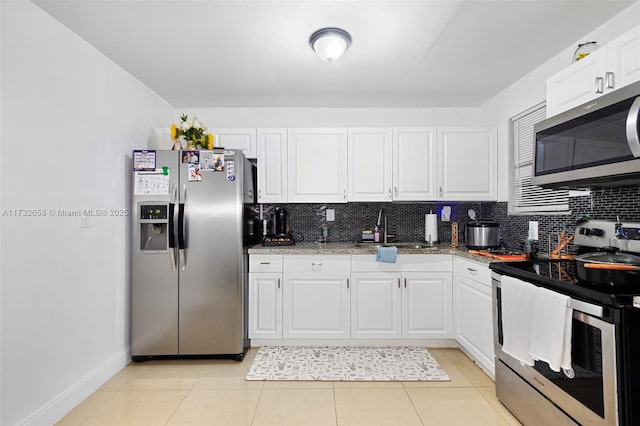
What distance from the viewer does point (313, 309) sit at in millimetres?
3051

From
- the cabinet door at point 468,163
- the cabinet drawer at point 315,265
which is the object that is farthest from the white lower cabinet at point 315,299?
the cabinet door at point 468,163

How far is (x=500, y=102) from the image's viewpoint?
329 centimetres

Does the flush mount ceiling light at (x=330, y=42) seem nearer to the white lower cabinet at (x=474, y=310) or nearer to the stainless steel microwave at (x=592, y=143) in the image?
the stainless steel microwave at (x=592, y=143)

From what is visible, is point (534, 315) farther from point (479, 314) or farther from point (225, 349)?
point (225, 349)

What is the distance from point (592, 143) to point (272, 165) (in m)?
2.48

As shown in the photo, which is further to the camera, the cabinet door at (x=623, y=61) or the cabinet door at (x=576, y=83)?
the cabinet door at (x=576, y=83)

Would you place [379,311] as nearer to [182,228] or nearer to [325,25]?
[182,228]

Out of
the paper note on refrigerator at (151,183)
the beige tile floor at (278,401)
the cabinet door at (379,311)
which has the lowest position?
the beige tile floor at (278,401)

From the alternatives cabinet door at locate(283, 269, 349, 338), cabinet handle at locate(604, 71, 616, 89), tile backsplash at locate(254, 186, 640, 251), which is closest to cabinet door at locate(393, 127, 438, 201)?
tile backsplash at locate(254, 186, 640, 251)

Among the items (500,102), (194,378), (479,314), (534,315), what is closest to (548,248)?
(479,314)

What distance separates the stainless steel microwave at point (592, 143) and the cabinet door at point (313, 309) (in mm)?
1806

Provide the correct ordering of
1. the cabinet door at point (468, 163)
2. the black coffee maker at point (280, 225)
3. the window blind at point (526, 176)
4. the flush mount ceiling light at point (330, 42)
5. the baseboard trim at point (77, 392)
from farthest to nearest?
the black coffee maker at point (280, 225), the cabinet door at point (468, 163), the window blind at point (526, 176), the flush mount ceiling light at point (330, 42), the baseboard trim at point (77, 392)

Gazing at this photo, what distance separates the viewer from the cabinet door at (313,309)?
120 inches

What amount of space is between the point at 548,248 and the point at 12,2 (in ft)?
12.4
